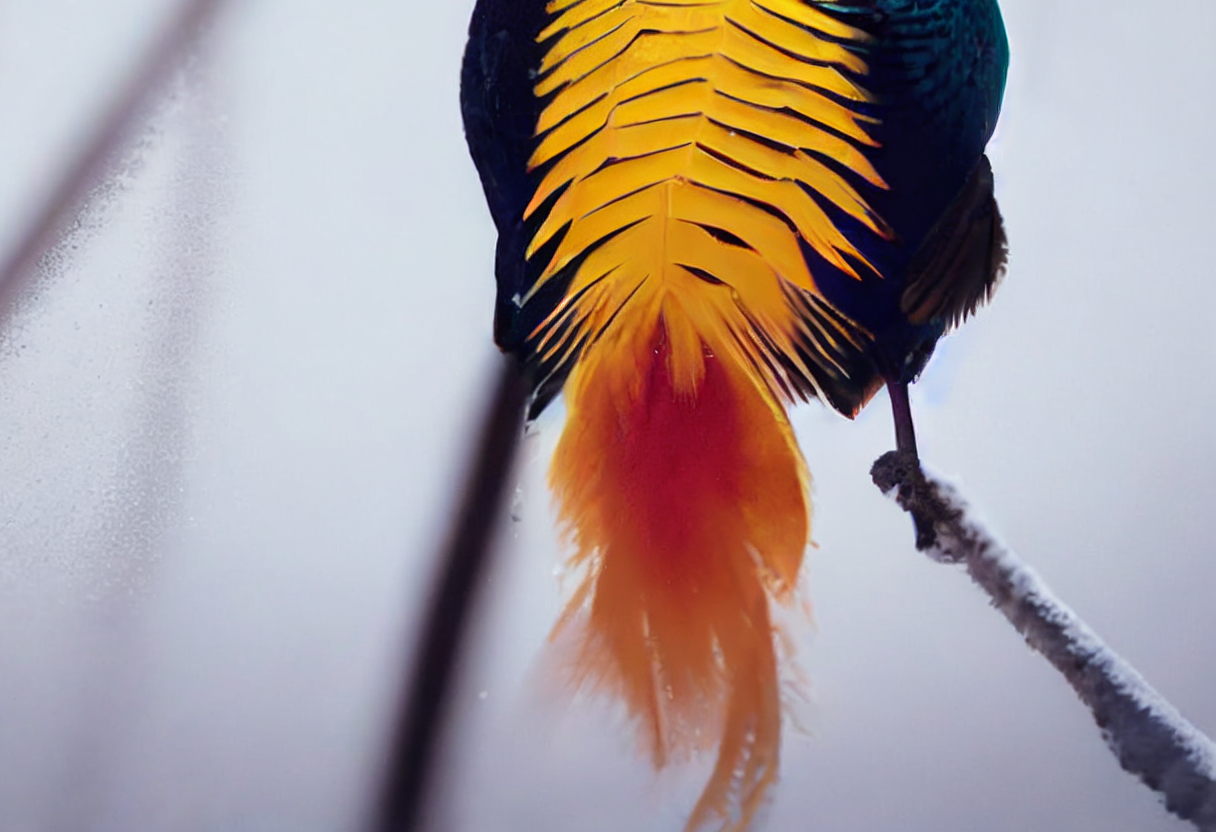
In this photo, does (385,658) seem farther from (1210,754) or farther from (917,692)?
(1210,754)

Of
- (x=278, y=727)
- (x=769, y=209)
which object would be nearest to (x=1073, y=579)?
(x=769, y=209)

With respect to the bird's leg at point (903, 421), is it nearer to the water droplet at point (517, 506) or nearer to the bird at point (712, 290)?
the bird at point (712, 290)

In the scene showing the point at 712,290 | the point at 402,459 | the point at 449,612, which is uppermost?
the point at 712,290

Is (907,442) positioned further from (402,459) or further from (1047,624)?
(402,459)

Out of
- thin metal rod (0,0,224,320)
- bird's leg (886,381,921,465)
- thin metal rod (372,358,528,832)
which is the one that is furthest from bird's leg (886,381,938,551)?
thin metal rod (0,0,224,320)

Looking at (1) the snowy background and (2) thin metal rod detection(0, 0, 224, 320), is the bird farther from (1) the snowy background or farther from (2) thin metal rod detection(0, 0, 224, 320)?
(2) thin metal rod detection(0, 0, 224, 320)

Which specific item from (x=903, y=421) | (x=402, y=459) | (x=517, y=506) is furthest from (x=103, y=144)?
(x=903, y=421)

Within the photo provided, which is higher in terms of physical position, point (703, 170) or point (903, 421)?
point (703, 170)
